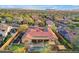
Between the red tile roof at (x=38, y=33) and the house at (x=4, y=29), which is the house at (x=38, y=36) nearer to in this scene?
the red tile roof at (x=38, y=33)

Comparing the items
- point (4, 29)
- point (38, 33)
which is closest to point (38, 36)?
point (38, 33)

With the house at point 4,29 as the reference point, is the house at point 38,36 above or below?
below

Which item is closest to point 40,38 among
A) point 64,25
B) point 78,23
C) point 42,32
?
point 42,32

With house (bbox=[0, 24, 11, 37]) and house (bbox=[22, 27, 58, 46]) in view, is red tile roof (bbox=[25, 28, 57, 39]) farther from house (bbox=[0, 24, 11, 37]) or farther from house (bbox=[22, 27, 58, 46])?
house (bbox=[0, 24, 11, 37])

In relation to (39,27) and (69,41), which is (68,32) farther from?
(39,27)

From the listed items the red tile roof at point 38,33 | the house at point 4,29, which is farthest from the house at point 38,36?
the house at point 4,29

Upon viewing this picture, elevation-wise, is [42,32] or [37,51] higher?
[42,32]

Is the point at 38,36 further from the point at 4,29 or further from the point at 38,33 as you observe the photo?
the point at 4,29

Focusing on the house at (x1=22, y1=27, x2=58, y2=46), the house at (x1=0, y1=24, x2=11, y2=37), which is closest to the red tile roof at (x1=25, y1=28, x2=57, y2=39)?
the house at (x1=22, y1=27, x2=58, y2=46)
